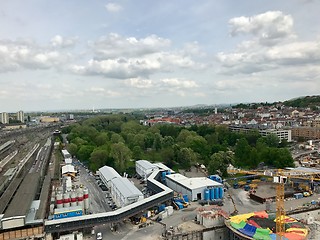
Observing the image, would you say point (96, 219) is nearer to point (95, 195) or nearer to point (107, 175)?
point (95, 195)

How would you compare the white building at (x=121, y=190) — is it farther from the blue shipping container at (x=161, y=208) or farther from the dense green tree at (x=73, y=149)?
the dense green tree at (x=73, y=149)

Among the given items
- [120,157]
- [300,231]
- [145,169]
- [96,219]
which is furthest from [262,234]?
[120,157]

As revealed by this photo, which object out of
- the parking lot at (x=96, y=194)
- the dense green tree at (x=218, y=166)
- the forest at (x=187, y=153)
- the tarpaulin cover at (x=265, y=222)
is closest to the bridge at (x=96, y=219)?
the parking lot at (x=96, y=194)

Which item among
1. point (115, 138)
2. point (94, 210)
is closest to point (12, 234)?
point (94, 210)

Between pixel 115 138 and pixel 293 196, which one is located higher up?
pixel 115 138

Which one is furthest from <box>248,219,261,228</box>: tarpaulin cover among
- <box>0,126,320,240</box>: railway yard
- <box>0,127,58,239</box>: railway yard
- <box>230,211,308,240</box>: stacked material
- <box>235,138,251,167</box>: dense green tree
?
<box>235,138,251,167</box>: dense green tree

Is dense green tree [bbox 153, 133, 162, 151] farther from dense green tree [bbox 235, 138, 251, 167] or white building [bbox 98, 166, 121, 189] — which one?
white building [bbox 98, 166, 121, 189]

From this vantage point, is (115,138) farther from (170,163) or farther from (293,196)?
(293,196)
